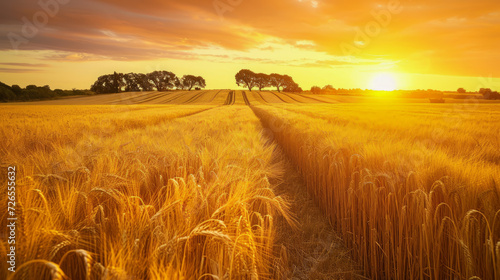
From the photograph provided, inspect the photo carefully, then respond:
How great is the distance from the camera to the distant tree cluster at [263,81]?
8169cm

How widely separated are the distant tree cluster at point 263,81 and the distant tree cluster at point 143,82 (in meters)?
12.7

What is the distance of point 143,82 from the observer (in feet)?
225

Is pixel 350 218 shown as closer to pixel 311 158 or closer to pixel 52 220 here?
pixel 311 158

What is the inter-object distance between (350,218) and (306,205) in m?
0.93

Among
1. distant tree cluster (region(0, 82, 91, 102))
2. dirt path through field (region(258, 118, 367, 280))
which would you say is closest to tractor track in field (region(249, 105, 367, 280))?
dirt path through field (region(258, 118, 367, 280))

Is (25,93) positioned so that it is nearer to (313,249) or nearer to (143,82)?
(143,82)

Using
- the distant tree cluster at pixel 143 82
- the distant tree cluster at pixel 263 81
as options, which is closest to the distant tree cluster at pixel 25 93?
the distant tree cluster at pixel 143 82

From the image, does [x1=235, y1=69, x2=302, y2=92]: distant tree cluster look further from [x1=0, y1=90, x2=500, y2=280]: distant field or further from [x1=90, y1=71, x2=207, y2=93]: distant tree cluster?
[x1=0, y1=90, x2=500, y2=280]: distant field

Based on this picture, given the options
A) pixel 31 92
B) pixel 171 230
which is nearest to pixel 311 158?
pixel 171 230

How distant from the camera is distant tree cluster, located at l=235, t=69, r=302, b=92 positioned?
8169cm

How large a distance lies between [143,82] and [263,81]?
36.6 metres

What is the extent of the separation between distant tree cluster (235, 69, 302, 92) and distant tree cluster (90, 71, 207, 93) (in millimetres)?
12715

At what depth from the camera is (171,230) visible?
1130mm

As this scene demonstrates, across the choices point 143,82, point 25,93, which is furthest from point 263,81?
point 25,93
